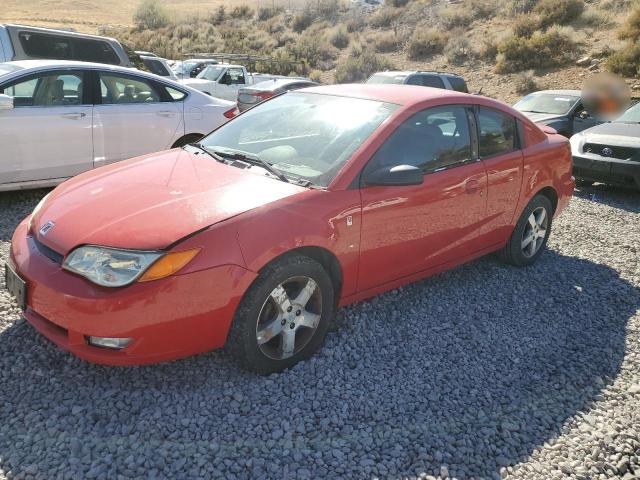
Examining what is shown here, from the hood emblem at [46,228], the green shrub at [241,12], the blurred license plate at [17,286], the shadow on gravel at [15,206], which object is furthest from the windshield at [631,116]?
the green shrub at [241,12]

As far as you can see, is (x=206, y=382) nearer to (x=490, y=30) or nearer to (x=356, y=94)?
(x=356, y=94)

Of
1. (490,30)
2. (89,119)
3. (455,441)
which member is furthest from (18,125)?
(490,30)

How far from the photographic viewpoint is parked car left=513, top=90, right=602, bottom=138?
1083 centimetres

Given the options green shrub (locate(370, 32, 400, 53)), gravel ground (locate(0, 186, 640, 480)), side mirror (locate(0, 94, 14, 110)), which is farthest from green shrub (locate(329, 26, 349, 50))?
gravel ground (locate(0, 186, 640, 480))

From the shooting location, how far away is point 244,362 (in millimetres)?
3027

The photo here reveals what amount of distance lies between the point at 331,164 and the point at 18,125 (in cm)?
364

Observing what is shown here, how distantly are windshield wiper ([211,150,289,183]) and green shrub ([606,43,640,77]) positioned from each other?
2127 centimetres

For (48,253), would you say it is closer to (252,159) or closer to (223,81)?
(252,159)

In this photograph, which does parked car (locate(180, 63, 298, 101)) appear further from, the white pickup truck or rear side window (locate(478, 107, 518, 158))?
rear side window (locate(478, 107, 518, 158))

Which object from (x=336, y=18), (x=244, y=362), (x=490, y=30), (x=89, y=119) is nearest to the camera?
(x=244, y=362)

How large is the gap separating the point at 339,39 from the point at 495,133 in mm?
31589

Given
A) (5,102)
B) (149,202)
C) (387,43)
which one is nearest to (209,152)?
(149,202)

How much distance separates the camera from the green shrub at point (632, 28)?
888 inches

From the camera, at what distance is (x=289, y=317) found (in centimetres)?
316
